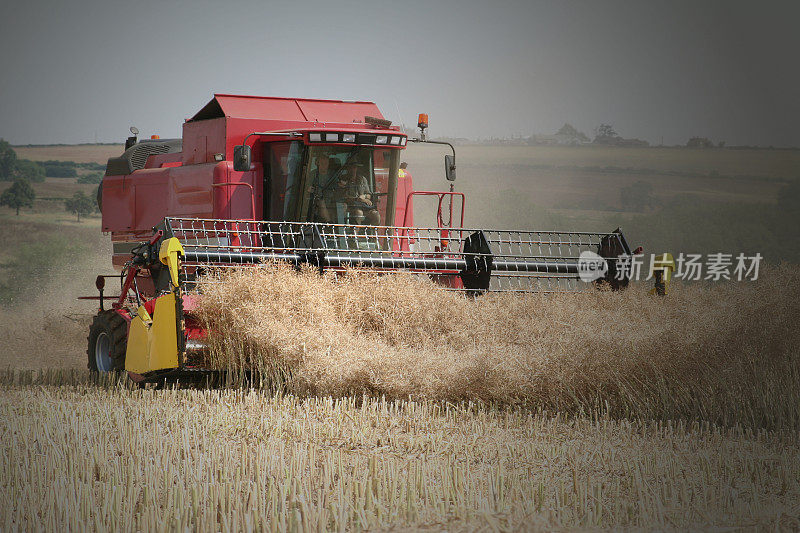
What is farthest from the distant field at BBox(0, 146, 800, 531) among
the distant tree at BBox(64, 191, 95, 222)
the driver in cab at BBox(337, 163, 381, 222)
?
the distant tree at BBox(64, 191, 95, 222)

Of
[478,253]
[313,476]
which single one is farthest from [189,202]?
[313,476]

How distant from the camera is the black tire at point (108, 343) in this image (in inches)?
212

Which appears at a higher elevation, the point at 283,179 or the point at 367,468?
the point at 283,179

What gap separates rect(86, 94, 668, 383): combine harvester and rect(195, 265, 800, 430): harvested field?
13.1 inches

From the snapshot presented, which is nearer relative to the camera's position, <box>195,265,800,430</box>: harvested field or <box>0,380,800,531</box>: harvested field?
<box>0,380,800,531</box>: harvested field

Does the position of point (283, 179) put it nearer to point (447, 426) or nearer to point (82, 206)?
point (447, 426)

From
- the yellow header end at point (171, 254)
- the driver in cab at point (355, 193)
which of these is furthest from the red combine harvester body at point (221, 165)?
the yellow header end at point (171, 254)

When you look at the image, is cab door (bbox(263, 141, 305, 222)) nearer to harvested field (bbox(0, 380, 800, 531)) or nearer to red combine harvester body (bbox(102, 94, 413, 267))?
red combine harvester body (bbox(102, 94, 413, 267))

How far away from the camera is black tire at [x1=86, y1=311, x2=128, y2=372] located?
538 centimetres

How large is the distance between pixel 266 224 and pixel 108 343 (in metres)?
1.86

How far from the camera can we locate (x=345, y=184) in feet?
22.5

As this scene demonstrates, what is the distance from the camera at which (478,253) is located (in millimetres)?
6211

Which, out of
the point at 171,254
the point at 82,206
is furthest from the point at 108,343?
the point at 82,206

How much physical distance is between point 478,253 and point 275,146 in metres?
2.11
